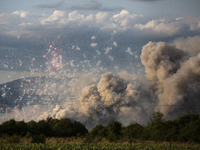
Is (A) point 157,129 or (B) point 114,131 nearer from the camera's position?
(A) point 157,129

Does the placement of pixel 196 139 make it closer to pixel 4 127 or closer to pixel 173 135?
pixel 173 135

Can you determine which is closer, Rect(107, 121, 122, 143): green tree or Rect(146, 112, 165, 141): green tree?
Rect(146, 112, 165, 141): green tree

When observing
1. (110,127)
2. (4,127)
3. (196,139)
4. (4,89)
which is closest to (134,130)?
(110,127)

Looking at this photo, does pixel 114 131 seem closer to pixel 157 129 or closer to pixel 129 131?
pixel 129 131

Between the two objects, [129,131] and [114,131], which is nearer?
[129,131]

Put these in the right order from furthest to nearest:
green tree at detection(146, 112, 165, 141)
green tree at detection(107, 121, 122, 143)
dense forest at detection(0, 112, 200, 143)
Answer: green tree at detection(107, 121, 122, 143) → green tree at detection(146, 112, 165, 141) → dense forest at detection(0, 112, 200, 143)

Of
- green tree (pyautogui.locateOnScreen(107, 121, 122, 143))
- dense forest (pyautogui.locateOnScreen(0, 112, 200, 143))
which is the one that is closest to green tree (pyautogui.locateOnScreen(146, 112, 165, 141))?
dense forest (pyautogui.locateOnScreen(0, 112, 200, 143))

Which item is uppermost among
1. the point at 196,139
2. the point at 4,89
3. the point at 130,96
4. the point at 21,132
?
the point at 4,89

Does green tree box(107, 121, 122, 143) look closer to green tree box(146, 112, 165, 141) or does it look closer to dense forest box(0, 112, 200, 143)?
dense forest box(0, 112, 200, 143)

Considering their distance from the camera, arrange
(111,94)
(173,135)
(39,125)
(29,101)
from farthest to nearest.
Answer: (29,101) < (111,94) < (39,125) < (173,135)

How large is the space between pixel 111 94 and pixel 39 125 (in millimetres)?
46891

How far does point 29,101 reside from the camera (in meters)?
134

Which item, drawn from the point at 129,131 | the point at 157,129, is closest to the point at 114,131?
the point at 129,131

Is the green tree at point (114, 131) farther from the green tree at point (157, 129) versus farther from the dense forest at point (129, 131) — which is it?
the green tree at point (157, 129)
